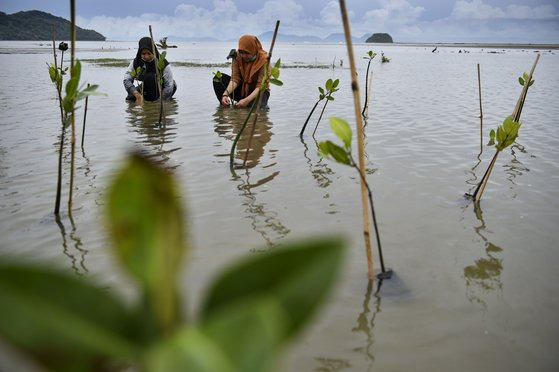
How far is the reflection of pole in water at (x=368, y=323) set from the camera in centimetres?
190

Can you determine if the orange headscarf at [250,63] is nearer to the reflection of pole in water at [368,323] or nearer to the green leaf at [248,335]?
the reflection of pole in water at [368,323]

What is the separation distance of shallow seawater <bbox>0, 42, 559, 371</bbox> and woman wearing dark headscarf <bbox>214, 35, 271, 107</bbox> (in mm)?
1697

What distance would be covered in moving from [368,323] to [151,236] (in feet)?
6.58

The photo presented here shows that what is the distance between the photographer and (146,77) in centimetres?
937

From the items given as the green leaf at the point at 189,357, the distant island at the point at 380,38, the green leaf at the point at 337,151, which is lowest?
the green leaf at the point at 337,151

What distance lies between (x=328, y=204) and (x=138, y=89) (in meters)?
7.64

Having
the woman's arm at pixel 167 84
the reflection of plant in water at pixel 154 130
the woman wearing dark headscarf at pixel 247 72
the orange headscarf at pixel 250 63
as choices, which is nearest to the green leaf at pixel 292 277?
the reflection of plant in water at pixel 154 130

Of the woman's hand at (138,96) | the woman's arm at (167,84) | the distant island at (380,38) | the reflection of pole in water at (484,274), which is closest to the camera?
the reflection of pole in water at (484,274)

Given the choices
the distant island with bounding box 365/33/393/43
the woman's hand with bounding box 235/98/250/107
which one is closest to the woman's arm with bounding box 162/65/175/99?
the woman's hand with bounding box 235/98/250/107

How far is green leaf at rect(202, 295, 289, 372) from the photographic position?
0.88 feet

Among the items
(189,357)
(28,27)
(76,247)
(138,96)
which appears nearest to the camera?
(189,357)

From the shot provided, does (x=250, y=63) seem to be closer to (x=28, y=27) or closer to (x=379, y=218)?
(x=379, y=218)

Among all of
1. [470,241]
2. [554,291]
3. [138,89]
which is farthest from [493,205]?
[138,89]

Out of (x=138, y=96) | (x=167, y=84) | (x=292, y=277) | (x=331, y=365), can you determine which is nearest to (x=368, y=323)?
(x=331, y=365)
